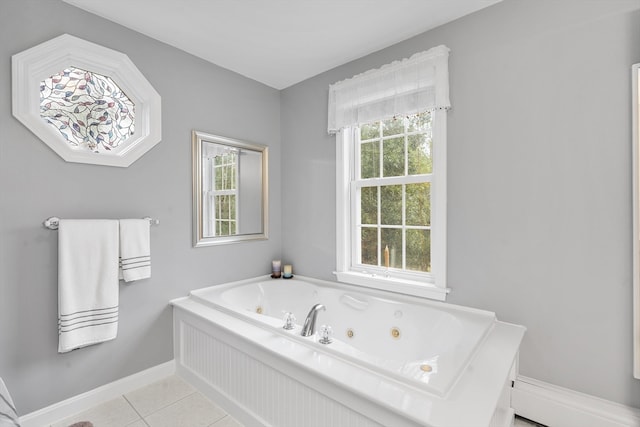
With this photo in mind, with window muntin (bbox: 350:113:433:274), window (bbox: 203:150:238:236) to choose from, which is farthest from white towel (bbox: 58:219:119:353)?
window muntin (bbox: 350:113:433:274)

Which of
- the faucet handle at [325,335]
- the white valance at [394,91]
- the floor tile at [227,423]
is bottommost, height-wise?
the floor tile at [227,423]

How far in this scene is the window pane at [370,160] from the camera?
249 centimetres

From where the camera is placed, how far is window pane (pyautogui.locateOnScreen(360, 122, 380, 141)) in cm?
249

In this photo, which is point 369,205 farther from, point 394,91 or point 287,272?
point 287,272

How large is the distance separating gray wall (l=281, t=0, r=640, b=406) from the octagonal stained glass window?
6.85ft

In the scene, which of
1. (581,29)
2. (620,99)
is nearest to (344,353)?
(620,99)

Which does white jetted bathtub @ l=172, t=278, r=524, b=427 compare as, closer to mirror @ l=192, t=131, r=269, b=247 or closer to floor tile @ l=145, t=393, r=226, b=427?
floor tile @ l=145, t=393, r=226, b=427

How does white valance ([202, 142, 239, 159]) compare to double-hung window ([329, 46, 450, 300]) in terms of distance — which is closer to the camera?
double-hung window ([329, 46, 450, 300])

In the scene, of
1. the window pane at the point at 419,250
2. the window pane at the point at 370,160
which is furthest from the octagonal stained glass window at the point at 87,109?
the window pane at the point at 419,250

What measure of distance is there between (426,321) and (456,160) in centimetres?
110

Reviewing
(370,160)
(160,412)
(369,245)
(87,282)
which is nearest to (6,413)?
(87,282)

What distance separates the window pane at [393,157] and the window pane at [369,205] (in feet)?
0.65

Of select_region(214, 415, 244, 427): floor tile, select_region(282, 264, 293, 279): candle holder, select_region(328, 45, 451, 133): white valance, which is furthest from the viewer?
select_region(282, 264, 293, 279): candle holder

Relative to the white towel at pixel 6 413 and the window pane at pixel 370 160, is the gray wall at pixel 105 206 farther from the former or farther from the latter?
the window pane at pixel 370 160
